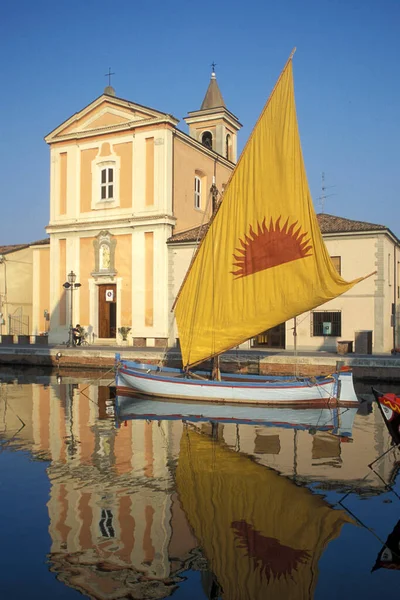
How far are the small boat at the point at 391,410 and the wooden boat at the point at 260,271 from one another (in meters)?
6.04

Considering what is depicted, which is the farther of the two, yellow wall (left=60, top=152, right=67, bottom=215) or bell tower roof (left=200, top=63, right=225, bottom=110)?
bell tower roof (left=200, top=63, right=225, bottom=110)

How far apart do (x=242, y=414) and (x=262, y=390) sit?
4.37ft

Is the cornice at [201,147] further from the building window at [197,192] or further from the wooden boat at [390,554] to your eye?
the wooden boat at [390,554]

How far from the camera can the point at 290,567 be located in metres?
7.54

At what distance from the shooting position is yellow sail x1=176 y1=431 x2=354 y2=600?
725 cm

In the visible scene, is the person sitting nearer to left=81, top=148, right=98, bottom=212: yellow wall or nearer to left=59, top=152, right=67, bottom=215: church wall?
left=81, top=148, right=98, bottom=212: yellow wall

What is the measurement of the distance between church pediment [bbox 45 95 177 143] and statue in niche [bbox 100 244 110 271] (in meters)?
6.89

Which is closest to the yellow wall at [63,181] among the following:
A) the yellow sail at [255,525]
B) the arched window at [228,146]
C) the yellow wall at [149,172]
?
the yellow wall at [149,172]

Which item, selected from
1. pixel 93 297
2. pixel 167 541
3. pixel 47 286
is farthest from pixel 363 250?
pixel 167 541

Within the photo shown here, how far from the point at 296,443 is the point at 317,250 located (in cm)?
610

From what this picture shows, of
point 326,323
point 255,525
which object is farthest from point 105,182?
point 255,525

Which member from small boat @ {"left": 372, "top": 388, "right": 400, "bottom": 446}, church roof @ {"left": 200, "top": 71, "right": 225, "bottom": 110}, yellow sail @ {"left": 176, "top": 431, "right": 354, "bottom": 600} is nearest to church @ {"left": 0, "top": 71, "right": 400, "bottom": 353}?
church roof @ {"left": 200, "top": 71, "right": 225, "bottom": 110}

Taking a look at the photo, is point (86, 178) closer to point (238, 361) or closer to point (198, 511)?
point (238, 361)

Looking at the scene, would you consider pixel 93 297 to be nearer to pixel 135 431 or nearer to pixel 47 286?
pixel 47 286
